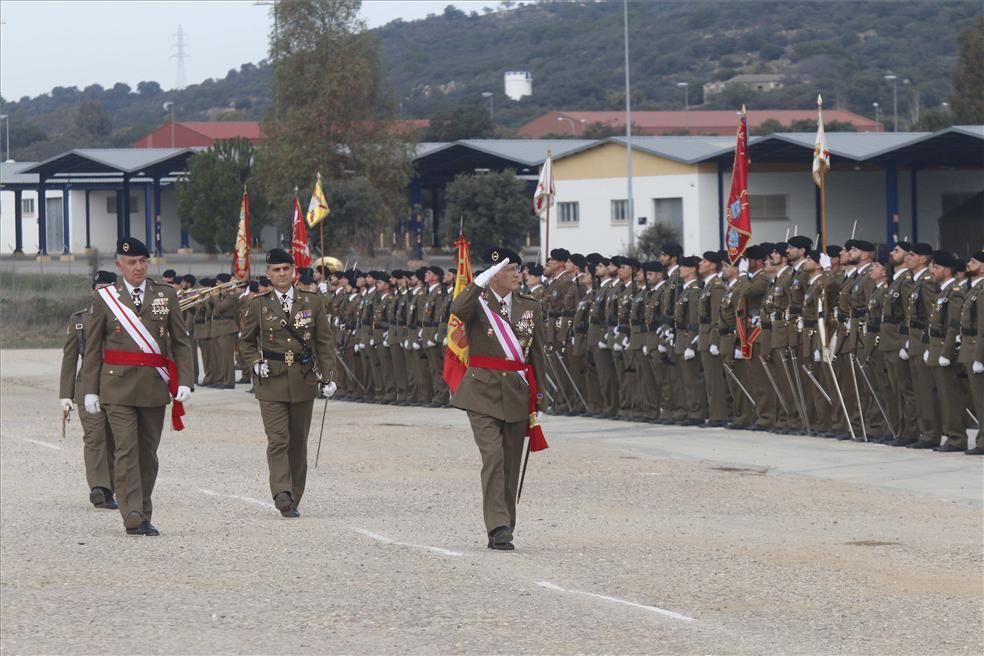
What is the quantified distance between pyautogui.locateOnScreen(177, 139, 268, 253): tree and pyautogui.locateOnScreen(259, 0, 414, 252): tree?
194cm

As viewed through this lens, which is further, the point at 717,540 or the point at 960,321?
the point at 960,321

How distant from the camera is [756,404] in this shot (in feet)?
62.7

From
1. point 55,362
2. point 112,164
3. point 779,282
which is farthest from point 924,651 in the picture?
point 112,164

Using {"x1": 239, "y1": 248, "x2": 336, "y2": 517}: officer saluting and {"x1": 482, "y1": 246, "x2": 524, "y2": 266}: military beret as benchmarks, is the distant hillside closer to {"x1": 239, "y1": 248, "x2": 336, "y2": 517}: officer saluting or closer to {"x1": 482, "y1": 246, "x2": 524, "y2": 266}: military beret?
{"x1": 239, "y1": 248, "x2": 336, "y2": 517}: officer saluting

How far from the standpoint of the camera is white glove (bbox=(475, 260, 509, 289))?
1109 centimetres

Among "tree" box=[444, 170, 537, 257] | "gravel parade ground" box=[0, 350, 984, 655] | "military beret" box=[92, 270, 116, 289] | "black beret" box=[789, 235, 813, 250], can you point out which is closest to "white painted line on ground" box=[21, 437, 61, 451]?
"gravel parade ground" box=[0, 350, 984, 655]

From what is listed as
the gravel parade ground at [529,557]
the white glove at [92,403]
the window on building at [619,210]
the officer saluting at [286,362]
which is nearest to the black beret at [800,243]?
the gravel parade ground at [529,557]

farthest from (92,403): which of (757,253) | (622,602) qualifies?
(757,253)

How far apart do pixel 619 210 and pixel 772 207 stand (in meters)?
5.03

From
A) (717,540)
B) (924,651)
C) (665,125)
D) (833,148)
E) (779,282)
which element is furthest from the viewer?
(665,125)

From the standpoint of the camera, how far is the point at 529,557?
10695mm

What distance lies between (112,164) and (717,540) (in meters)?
59.5

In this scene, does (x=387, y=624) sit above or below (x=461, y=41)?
below

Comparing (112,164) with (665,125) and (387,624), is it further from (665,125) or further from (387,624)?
(387,624)
